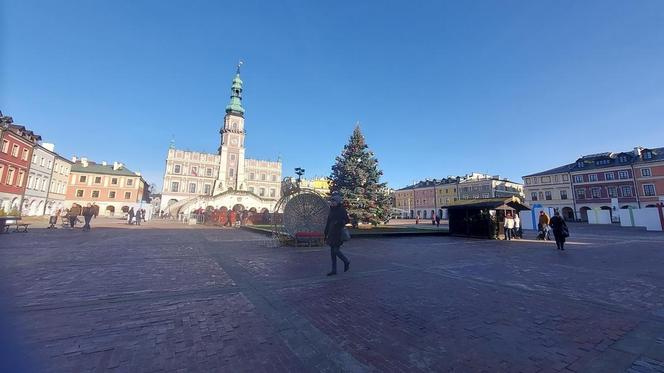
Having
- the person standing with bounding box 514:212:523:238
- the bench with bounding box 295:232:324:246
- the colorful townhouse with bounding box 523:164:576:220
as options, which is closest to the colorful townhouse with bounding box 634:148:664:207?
the colorful townhouse with bounding box 523:164:576:220

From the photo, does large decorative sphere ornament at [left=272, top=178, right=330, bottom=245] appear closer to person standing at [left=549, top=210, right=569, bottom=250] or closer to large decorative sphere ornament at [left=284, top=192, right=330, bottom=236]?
large decorative sphere ornament at [left=284, top=192, right=330, bottom=236]

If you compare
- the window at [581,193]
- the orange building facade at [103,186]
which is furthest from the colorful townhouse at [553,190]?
the orange building facade at [103,186]

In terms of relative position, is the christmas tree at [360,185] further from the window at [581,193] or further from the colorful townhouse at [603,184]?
the window at [581,193]

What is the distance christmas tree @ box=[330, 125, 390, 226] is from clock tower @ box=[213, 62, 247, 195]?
160 feet

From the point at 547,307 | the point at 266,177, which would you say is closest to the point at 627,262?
the point at 547,307

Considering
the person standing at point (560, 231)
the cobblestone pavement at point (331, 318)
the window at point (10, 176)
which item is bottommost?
the cobblestone pavement at point (331, 318)

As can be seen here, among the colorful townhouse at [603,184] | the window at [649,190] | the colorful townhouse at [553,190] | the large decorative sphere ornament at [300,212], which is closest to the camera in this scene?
the large decorative sphere ornament at [300,212]

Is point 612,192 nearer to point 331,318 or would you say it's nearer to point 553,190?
point 553,190

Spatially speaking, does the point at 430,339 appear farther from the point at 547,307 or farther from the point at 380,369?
the point at 547,307

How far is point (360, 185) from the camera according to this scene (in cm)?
2431

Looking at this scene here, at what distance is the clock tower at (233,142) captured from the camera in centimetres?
6969

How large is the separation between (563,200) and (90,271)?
78.2m

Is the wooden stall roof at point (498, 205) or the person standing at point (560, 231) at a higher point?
the wooden stall roof at point (498, 205)

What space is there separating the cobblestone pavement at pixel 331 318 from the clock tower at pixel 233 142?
63825mm
